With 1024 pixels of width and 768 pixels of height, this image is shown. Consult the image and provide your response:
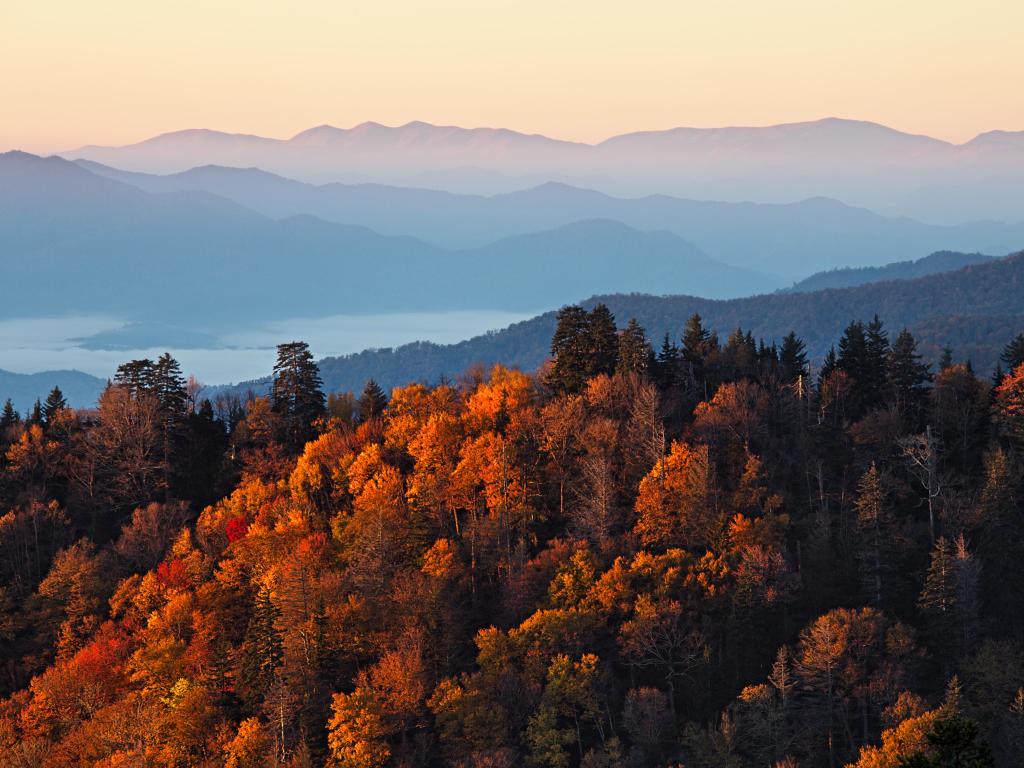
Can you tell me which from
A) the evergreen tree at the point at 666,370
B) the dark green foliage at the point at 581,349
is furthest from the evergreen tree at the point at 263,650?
the evergreen tree at the point at 666,370

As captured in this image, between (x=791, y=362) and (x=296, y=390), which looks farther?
(x=296, y=390)

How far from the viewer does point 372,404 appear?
340ft

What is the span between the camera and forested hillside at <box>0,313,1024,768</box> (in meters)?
67.8

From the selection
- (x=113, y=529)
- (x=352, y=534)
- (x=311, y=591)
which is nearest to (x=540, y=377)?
(x=352, y=534)

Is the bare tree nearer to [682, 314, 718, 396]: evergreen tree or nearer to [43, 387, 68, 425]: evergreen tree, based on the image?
[682, 314, 718, 396]: evergreen tree

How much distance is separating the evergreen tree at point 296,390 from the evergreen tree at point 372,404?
4334 millimetres

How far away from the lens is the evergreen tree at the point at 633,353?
9394 centimetres

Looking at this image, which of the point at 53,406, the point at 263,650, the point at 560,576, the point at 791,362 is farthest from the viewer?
the point at 53,406

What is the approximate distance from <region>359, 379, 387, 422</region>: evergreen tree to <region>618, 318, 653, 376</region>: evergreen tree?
2234 centimetres

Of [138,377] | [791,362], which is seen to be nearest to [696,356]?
[791,362]

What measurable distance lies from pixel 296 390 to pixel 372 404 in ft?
26.3

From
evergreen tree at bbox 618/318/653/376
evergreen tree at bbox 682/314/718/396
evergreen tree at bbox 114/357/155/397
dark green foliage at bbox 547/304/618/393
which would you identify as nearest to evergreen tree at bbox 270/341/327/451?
evergreen tree at bbox 114/357/155/397

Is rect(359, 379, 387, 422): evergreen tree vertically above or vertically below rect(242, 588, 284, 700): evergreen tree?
above

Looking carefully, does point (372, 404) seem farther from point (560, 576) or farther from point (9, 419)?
point (9, 419)
